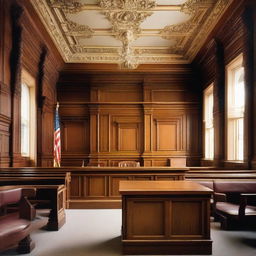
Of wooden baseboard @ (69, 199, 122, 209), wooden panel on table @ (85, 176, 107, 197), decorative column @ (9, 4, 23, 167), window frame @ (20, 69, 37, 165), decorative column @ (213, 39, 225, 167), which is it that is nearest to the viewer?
decorative column @ (9, 4, 23, 167)

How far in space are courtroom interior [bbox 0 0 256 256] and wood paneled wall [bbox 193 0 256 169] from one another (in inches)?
1.1

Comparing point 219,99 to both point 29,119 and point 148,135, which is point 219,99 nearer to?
point 148,135

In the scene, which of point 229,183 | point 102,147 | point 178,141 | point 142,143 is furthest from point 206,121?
point 229,183

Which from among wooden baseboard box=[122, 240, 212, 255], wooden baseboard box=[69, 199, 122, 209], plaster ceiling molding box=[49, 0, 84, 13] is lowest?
wooden baseboard box=[69, 199, 122, 209]

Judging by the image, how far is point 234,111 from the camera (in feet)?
22.9

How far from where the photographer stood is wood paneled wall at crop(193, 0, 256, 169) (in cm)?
581

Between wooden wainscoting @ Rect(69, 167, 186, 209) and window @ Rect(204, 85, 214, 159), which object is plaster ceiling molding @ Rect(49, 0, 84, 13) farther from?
window @ Rect(204, 85, 214, 159)

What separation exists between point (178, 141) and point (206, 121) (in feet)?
3.94

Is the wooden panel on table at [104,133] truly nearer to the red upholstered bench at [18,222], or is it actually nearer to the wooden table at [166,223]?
the red upholstered bench at [18,222]

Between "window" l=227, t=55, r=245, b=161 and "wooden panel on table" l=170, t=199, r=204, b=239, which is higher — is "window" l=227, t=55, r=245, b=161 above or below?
above

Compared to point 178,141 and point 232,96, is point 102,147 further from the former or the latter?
point 232,96

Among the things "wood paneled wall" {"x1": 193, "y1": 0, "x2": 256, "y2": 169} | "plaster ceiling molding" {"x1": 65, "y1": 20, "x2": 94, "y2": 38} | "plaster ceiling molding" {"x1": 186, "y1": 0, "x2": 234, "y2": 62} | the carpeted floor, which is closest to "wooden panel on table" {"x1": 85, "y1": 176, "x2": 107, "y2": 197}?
the carpeted floor

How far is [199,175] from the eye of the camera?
545cm

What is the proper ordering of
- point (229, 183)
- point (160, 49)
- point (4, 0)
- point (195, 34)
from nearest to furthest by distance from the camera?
point (229, 183), point (4, 0), point (195, 34), point (160, 49)
